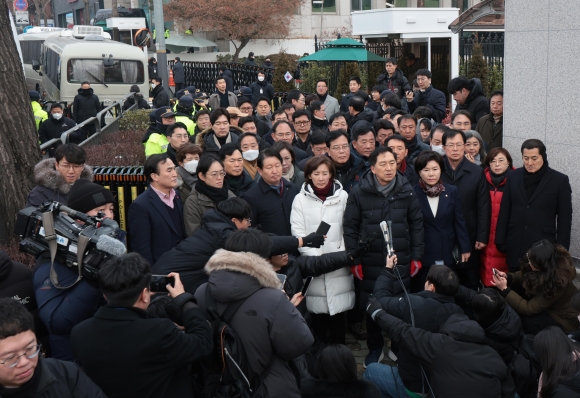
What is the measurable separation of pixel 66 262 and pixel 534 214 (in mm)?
4156

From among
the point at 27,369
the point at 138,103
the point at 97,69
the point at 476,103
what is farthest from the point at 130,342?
the point at 97,69

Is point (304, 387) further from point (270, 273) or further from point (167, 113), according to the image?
point (167, 113)

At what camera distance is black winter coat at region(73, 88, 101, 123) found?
55.2 feet

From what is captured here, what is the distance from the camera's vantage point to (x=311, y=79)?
2175 centimetres

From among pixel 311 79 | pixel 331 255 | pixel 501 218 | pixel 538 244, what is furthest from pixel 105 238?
pixel 311 79

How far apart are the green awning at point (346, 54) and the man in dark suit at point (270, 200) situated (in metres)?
11.2

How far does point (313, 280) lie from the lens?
239 inches

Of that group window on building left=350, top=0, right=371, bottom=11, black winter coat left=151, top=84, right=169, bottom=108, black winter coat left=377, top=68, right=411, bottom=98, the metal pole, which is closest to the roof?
black winter coat left=377, top=68, right=411, bottom=98

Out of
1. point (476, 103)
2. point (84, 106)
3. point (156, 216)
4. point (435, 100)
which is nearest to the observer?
point (156, 216)

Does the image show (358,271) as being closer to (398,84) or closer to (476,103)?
(476,103)

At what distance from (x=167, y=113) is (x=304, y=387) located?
19.2 feet

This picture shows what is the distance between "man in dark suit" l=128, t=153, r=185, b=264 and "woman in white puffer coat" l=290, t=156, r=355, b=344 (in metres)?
1.05

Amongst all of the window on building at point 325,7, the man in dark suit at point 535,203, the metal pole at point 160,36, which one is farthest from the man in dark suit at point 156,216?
the window on building at point 325,7

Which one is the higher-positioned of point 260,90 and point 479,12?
point 479,12
